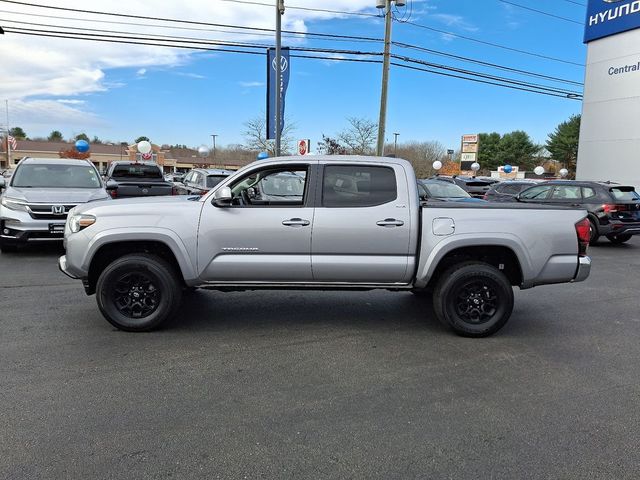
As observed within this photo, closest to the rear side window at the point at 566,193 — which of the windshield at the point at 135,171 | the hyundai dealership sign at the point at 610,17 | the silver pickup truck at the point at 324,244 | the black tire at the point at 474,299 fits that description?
the silver pickup truck at the point at 324,244

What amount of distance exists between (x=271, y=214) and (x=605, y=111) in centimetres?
2430

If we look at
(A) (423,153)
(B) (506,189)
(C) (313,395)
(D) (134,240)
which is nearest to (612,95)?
(B) (506,189)

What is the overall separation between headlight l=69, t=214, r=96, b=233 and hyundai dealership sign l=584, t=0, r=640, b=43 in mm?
25419

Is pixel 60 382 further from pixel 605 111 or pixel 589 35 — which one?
pixel 589 35

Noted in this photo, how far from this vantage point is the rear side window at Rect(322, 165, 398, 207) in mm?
5078

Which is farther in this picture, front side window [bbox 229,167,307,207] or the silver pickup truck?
front side window [bbox 229,167,307,207]

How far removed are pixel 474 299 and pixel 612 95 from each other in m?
23.3

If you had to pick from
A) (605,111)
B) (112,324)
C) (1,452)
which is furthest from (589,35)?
Result: (1,452)

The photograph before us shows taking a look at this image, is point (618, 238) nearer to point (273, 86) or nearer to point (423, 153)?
point (273, 86)

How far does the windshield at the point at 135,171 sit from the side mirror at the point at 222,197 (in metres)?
9.98

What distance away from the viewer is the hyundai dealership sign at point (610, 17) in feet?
72.5

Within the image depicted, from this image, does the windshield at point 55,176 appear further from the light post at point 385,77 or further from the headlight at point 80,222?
the light post at point 385,77

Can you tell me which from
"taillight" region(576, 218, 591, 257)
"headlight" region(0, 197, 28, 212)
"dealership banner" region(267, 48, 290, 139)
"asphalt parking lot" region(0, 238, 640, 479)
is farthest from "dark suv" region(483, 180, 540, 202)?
"headlight" region(0, 197, 28, 212)

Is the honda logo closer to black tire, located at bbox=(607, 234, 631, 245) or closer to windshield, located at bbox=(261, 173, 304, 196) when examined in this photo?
windshield, located at bbox=(261, 173, 304, 196)
